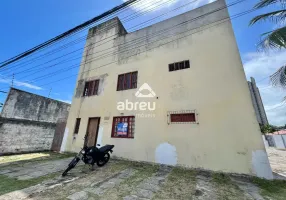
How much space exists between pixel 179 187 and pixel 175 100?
11.6 ft

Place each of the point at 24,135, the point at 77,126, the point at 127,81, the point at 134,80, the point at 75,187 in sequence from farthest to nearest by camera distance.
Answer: the point at 24,135 → the point at 77,126 → the point at 127,81 → the point at 134,80 → the point at 75,187

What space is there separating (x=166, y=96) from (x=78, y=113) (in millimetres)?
5553

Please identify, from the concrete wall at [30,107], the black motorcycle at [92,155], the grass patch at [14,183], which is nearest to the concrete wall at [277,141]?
the black motorcycle at [92,155]

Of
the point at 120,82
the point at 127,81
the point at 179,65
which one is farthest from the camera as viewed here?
the point at 120,82

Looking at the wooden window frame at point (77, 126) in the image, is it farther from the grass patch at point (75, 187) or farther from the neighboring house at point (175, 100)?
the grass patch at point (75, 187)

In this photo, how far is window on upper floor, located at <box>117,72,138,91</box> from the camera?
7.50m

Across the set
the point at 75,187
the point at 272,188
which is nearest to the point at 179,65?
the point at 272,188

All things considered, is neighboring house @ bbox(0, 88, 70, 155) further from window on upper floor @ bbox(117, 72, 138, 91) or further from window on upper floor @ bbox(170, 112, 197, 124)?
window on upper floor @ bbox(170, 112, 197, 124)

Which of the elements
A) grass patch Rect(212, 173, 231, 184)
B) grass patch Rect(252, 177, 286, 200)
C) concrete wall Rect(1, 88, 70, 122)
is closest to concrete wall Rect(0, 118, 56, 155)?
concrete wall Rect(1, 88, 70, 122)

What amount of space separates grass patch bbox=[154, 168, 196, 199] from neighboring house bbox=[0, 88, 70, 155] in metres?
8.19

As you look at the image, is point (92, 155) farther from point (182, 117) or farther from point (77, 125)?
point (77, 125)

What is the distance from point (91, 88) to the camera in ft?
28.5

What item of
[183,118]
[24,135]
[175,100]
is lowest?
[24,135]

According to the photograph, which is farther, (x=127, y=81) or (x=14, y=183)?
(x=127, y=81)
